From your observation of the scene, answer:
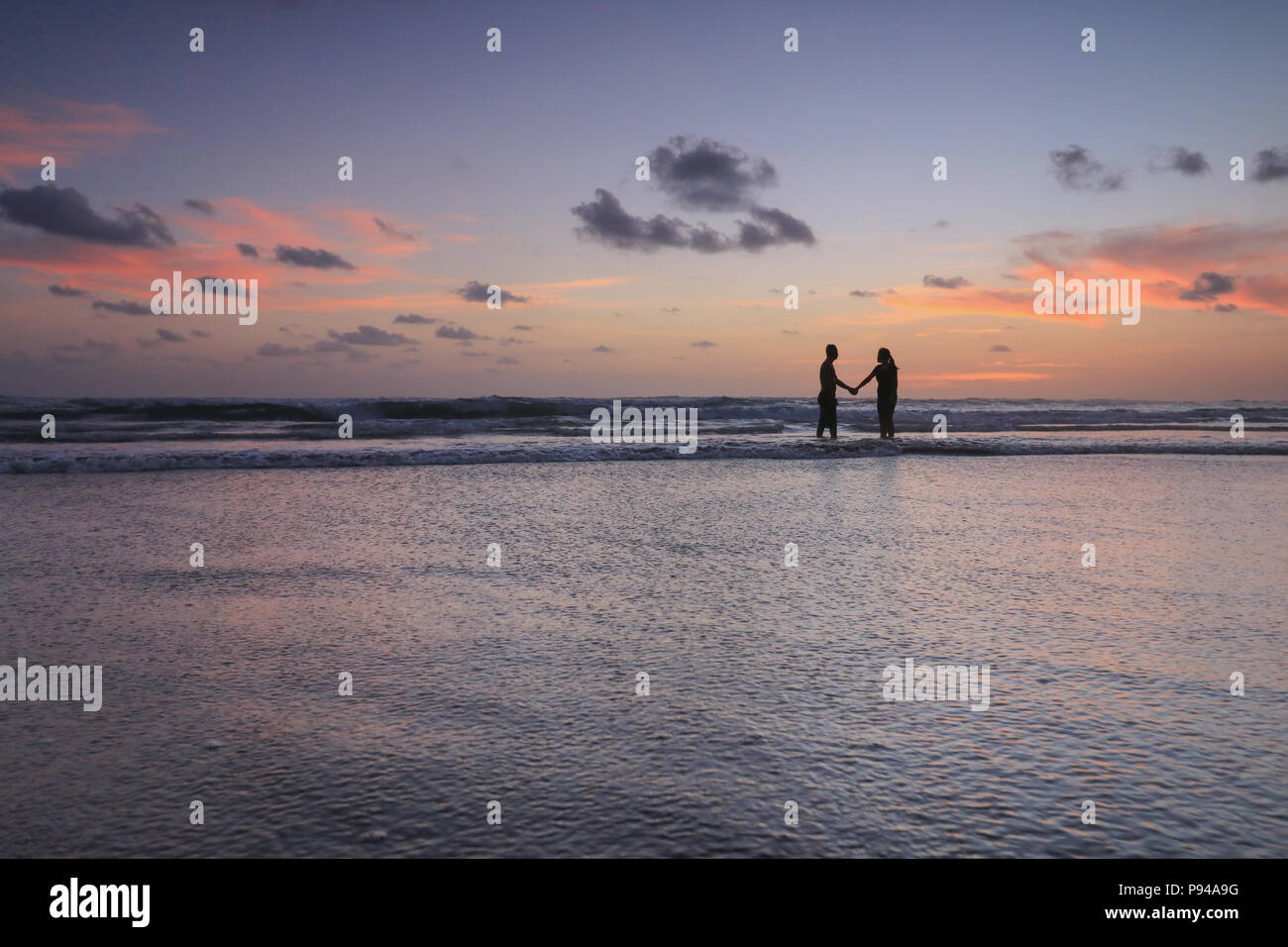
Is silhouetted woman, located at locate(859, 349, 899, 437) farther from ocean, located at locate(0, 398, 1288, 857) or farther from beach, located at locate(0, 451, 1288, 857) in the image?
beach, located at locate(0, 451, 1288, 857)

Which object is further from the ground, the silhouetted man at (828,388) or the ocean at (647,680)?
the silhouetted man at (828,388)

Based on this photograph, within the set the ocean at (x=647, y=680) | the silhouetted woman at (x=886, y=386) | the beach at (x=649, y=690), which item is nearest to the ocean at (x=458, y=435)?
the silhouetted woman at (x=886, y=386)

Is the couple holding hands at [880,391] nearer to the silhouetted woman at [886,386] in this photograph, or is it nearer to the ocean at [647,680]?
the silhouetted woman at [886,386]

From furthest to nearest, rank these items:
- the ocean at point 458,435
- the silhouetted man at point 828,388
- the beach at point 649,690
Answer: the silhouetted man at point 828,388 → the ocean at point 458,435 → the beach at point 649,690

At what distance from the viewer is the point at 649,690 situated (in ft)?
9.96

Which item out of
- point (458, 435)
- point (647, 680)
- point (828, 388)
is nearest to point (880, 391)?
point (828, 388)

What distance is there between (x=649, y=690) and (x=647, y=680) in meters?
0.13

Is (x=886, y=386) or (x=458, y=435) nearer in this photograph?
(x=886, y=386)

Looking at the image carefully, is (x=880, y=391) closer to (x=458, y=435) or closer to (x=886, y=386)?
(x=886, y=386)

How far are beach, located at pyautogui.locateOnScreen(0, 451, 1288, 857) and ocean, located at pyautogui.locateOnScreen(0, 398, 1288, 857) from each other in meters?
0.02

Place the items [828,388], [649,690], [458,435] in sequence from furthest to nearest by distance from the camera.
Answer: [458,435], [828,388], [649,690]

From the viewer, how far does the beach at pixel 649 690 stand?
206cm

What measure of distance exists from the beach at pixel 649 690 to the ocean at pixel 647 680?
15 millimetres

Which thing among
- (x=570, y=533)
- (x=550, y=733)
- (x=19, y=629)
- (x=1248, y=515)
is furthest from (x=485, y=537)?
(x=1248, y=515)
